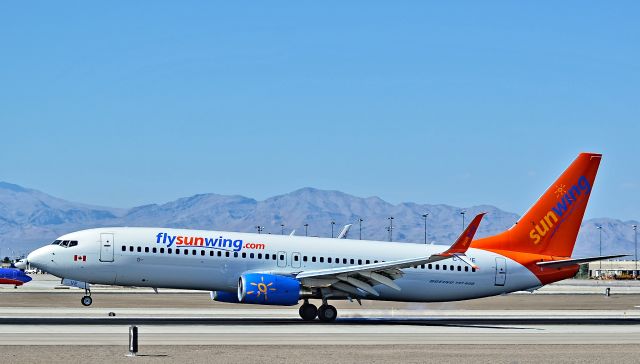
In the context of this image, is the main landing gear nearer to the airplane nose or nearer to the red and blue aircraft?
the airplane nose

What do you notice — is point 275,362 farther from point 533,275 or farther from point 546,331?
point 533,275

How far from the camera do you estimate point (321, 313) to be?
4894 centimetres

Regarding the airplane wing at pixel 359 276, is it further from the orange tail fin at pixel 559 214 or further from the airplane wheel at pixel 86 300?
the airplane wheel at pixel 86 300

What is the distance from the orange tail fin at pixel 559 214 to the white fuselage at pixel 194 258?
5.42 metres

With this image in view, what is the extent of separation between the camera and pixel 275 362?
31.2 m

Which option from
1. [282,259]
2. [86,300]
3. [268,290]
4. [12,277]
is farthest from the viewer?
[12,277]

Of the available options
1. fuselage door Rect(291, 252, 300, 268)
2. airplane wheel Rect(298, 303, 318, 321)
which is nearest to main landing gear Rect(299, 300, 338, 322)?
airplane wheel Rect(298, 303, 318, 321)

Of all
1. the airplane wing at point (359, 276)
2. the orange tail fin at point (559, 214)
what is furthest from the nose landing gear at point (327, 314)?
the orange tail fin at point (559, 214)

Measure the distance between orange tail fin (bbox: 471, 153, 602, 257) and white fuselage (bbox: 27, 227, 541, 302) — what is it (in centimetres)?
542

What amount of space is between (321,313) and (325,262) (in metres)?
2.77

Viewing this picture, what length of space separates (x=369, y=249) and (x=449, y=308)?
52.8 ft

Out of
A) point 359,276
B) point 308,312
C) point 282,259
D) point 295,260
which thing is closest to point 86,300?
point 282,259

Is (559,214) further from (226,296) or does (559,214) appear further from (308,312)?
(226,296)

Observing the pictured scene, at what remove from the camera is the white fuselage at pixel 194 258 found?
1901 inches
